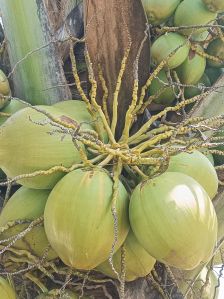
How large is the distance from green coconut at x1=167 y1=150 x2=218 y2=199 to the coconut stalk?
0.42m

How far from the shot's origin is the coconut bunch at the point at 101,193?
1.17m

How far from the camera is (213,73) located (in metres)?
1.80

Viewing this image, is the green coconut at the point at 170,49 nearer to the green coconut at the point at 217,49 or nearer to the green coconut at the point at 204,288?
the green coconut at the point at 217,49

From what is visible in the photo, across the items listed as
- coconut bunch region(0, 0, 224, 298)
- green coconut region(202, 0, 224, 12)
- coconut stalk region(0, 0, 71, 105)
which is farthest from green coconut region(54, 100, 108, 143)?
green coconut region(202, 0, 224, 12)

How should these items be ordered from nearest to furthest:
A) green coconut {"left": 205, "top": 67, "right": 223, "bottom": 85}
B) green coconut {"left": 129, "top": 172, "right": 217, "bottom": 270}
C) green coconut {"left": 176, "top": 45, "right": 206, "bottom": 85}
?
green coconut {"left": 129, "top": 172, "right": 217, "bottom": 270} → green coconut {"left": 176, "top": 45, "right": 206, "bottom": 85} → green coconut {"left": 205, "top": 67, "right": 223, "bottom": 85}

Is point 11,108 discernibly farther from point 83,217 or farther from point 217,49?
point 217,49

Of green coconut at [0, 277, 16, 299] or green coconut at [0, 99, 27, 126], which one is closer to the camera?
green coconut at [0, 277, 16, 299]

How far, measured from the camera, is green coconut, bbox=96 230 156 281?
4.32 ft

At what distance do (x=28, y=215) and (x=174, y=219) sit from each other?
0.37m

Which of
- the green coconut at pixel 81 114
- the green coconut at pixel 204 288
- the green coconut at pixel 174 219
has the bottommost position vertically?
the green coconut at pixel 204 288

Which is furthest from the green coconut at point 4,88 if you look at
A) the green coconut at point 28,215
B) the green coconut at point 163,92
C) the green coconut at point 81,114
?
the green coconut at point 163,92

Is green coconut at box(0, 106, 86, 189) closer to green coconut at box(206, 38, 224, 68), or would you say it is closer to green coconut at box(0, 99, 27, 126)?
green coconut at box(0, 99, 27, 126)

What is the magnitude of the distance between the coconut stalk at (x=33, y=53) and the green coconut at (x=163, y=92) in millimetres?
231

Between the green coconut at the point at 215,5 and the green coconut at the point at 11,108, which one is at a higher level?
the green coconut at the point at 215,5
